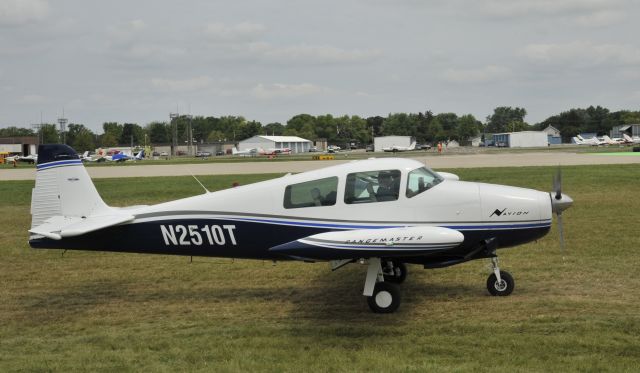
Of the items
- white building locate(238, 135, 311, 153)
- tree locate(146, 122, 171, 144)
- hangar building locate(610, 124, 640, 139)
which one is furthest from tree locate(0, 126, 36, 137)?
hangar building locate(610, 124, 640, 139)

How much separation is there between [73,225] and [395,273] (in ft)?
16.5

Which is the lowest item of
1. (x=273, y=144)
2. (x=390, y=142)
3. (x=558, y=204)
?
(x=558, y=204)

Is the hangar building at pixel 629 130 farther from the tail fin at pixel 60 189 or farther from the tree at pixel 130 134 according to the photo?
the tail fin at pixel 60 189

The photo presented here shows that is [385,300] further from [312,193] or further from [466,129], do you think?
[466,129]

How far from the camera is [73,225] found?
343 inches

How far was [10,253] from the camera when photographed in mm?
13508

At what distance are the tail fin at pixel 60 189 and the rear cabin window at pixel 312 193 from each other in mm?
3166

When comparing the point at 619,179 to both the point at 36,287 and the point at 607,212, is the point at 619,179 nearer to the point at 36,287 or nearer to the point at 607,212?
the point at 607,212

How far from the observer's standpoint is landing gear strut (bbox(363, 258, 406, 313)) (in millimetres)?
7973

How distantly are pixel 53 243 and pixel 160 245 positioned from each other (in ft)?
5.20

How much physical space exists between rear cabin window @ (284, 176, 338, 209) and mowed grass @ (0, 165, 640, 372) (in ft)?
4.98

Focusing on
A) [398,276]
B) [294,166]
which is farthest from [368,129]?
[398,276]

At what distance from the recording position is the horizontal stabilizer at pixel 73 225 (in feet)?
27.5

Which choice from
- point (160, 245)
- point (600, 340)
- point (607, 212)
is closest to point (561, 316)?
point (600, 340)
